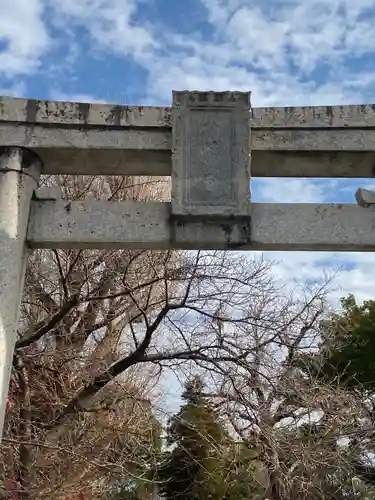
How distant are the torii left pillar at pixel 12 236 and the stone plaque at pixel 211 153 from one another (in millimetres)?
1144

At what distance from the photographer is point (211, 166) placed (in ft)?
14.9

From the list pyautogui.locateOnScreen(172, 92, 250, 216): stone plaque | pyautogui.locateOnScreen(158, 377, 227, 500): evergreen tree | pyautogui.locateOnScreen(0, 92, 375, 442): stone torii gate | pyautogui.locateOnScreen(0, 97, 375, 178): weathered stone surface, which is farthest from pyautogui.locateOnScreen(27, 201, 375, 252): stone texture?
pyautogui.locateOnScreen(158, 377, 227, 500): evergreen tree

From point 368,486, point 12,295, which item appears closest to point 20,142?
point 12,295

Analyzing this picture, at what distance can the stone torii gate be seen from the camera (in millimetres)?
4473

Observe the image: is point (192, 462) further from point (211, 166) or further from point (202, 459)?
point (211, 166)

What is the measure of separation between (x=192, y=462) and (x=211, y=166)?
7689 millimetres

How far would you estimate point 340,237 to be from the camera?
4500mm

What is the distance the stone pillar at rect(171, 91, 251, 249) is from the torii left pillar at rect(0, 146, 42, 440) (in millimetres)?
1135

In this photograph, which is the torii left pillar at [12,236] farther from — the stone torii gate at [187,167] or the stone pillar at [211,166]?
the stone pillar at [211,166]

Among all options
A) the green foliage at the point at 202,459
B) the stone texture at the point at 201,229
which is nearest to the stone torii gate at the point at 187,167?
the stone texture at the point at 201,229

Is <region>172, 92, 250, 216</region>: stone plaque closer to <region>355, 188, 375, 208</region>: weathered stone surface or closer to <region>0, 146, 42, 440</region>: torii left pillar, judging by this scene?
<region>355, 188, 375, 208</region>: weathered stone surface

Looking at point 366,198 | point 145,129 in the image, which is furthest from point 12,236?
point 366,198

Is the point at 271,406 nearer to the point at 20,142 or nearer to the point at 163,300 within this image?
the point at 163,300

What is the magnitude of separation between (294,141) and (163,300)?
4.53 m
